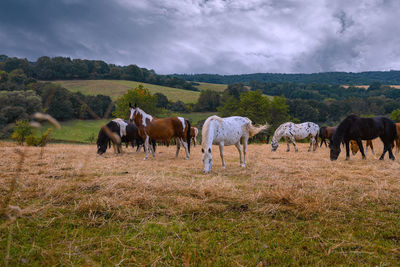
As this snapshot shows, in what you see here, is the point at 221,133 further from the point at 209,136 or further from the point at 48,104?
the point at 48,104

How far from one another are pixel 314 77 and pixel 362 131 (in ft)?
556

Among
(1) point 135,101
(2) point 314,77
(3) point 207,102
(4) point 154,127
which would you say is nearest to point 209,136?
(4) point 154,127

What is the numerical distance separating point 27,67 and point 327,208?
52715 millimetres

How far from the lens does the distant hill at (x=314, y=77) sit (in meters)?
133

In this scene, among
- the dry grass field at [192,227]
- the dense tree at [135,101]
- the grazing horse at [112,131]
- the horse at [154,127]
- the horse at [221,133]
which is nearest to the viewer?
the dry grass field at [192,227]

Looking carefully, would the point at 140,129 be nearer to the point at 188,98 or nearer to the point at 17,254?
the point at 17,254

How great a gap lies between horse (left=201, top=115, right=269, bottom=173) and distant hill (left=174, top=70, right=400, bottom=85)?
125 metres

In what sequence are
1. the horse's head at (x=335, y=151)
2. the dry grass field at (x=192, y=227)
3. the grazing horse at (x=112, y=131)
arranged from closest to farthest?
the dry grass field at (x=192, y=227), the horse's head at (x=335, y=151), the grazing horse at (x=112, y=131)

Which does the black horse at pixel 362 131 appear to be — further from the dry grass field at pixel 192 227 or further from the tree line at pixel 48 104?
the tree line at pixel 48 104

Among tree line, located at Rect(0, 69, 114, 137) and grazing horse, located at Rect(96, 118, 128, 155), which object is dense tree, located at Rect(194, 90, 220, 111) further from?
grazing horse, located at Rect(96, 118, 128, 155)

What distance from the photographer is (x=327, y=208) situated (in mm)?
2943

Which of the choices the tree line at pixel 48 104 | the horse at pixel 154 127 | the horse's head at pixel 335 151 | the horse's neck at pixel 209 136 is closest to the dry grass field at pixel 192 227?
the tree line at pixel 48 104

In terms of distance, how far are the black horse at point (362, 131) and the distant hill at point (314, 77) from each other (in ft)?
406

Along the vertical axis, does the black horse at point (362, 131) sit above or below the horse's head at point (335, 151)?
above
